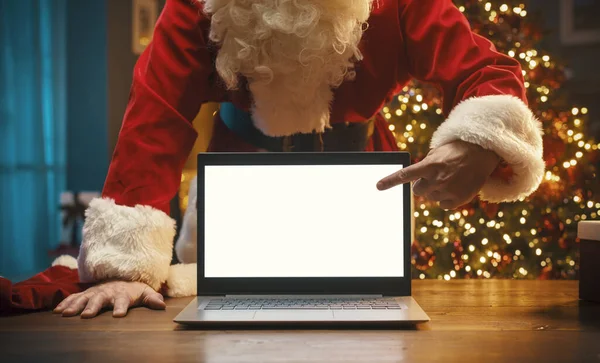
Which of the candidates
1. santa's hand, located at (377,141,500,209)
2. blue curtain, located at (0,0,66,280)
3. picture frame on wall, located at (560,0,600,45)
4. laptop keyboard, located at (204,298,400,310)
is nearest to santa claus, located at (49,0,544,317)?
santa's hand, located at (377,141,500,209)

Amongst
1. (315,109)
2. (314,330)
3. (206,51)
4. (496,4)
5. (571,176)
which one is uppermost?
(496,4)

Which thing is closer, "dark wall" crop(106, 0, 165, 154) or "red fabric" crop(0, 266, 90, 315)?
"red fabric" crop(0, 266, 90, 315)

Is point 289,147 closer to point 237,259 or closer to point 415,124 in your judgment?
point 237,259

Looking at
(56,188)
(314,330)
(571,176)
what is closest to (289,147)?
(314,330)

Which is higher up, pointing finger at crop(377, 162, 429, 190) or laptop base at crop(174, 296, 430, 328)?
pointing finger at crop(377, 162, 429, 190)

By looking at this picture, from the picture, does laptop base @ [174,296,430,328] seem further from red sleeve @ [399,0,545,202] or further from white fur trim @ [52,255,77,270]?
white fur trim @ [52,255,77,270]

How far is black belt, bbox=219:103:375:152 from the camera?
113cm

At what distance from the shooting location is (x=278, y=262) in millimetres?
819

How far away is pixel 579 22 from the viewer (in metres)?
3.21

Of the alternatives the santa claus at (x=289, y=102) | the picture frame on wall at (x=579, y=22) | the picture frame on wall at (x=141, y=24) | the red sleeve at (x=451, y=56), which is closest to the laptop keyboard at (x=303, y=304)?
the santa claus at (x=289, y=102)

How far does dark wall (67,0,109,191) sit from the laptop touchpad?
356 centimetres

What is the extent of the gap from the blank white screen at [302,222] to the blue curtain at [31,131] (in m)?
3.00

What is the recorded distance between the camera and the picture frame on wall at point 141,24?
3998 millimetres

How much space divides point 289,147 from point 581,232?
1.82ft
